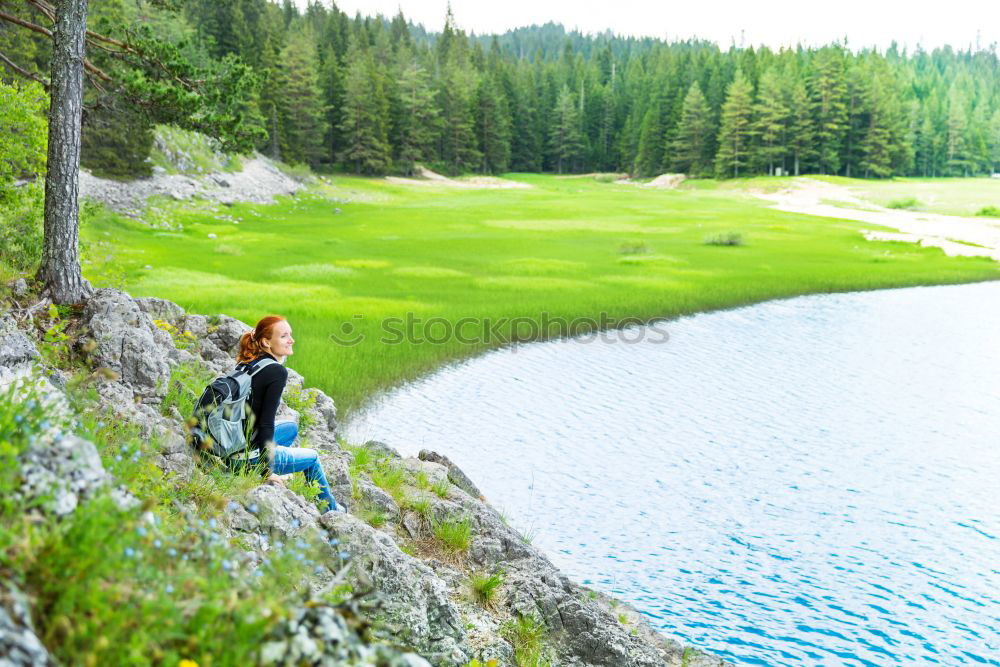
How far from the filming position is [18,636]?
3.27m

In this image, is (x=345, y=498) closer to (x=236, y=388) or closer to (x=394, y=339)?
(x=236, y=388)

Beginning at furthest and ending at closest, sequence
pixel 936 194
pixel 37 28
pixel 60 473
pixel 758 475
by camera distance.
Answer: pixel 936 194, pixel 758 475, pixel 37 28, pixel 60 473

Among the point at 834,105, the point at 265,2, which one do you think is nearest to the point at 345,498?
the point at 834,105

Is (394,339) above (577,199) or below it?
below

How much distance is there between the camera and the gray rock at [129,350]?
10.1 metres

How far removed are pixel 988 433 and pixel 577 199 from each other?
60200mm

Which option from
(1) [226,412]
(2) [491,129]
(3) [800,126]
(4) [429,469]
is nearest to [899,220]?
(3) [800,126]

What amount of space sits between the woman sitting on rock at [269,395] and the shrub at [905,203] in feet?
247

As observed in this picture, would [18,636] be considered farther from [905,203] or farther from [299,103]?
[299,103]

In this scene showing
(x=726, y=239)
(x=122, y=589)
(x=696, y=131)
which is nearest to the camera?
(x=122, y=589)

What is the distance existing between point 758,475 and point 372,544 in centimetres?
891

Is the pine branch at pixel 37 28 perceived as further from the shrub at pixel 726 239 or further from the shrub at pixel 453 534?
the shrub at pixel 726 239

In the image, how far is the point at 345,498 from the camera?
9.55 m

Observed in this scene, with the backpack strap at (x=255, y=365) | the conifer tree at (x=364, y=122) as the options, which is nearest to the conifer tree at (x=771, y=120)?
the conifer tree at (x=364, y=122)
